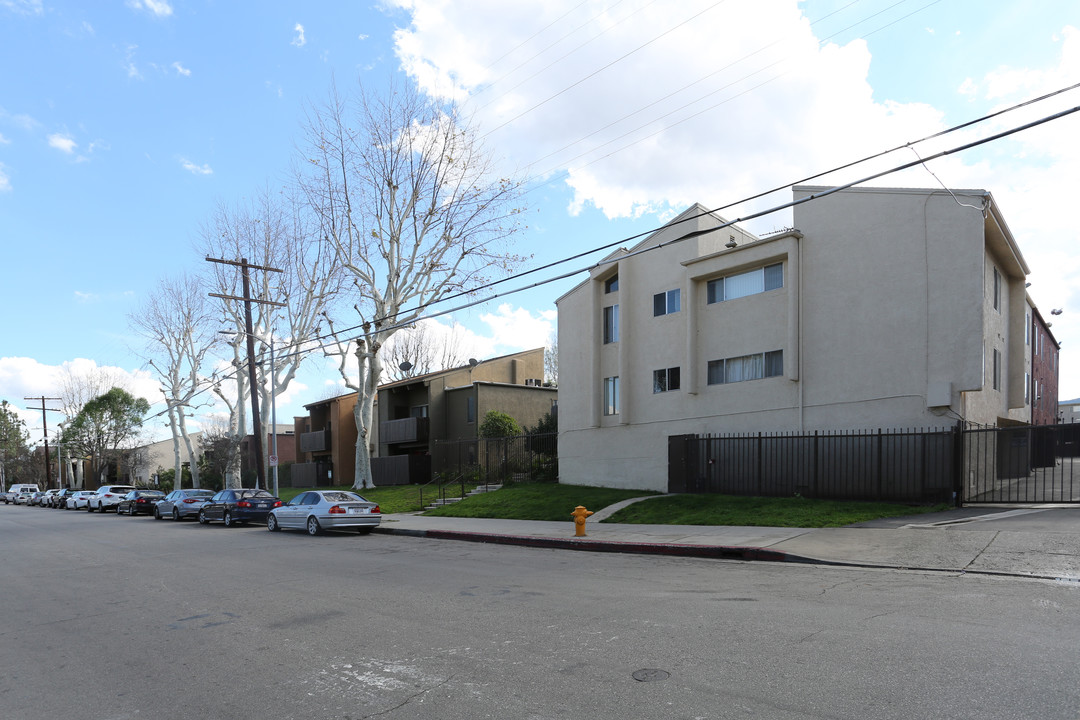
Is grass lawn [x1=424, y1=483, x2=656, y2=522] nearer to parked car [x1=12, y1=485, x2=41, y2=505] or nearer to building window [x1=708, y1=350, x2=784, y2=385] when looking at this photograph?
building window [x1=708, y1=350, x2=784, y2=385]

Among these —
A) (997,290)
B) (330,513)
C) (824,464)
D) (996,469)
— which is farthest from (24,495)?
(997,290)

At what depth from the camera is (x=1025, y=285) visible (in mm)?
25422

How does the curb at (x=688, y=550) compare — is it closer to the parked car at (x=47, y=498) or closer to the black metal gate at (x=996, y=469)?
the black metal gate at (x=996, y=469)

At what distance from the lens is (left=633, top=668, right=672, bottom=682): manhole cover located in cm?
551

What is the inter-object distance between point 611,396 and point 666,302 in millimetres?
4223

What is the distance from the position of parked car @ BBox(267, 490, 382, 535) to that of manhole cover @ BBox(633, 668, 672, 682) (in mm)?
15825

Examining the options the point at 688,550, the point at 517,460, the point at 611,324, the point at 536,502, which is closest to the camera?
the point at 688,550

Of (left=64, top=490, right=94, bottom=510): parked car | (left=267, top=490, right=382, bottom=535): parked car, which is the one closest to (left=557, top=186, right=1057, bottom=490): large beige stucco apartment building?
(left=267, top=490, right=382, bottom=535): parked car

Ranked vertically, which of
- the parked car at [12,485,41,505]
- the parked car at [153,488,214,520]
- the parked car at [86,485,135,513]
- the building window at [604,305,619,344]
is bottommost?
the parked car at [12,485,41,505]

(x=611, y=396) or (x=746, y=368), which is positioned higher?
(x=746, y=368)

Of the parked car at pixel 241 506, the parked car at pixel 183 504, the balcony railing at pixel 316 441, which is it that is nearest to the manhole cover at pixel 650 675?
the parked car at pixel 241 506

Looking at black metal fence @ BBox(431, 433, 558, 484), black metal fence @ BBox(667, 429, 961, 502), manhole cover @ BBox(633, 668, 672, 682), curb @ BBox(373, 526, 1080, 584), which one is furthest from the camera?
black metal fence @ BBox(431, 433, 558, 484)

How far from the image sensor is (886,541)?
13.3 metres

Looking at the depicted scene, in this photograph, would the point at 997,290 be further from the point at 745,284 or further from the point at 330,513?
Answer: the point at 330,513
